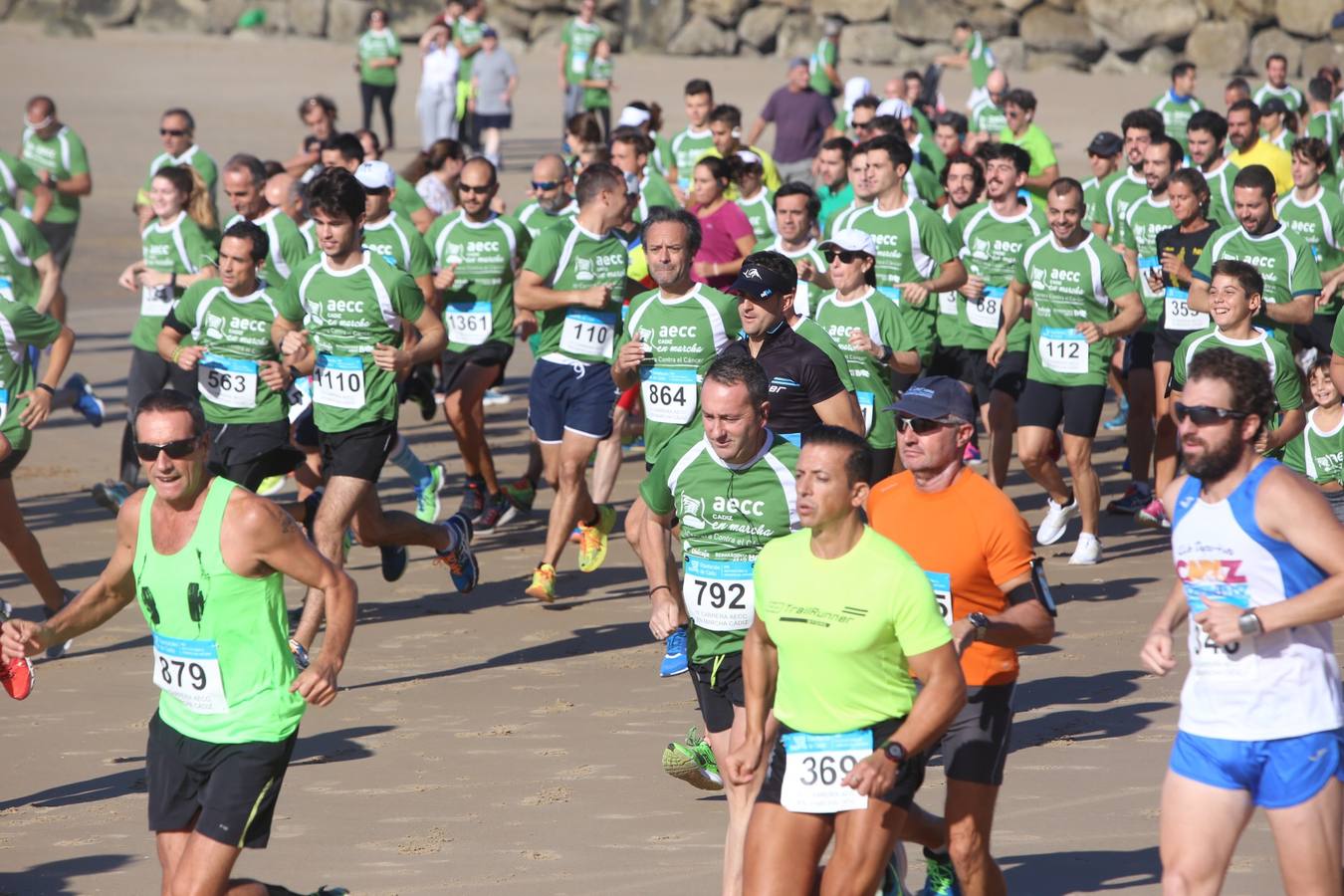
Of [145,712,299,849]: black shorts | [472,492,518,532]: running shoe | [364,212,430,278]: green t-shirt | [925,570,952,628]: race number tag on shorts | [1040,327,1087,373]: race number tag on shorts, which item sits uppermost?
[364,212,430,278]: green t-shirt

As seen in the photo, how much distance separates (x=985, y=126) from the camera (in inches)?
821

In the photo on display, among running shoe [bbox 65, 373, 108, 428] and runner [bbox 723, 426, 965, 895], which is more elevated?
runner [bbox 723, 426, 965, 895]

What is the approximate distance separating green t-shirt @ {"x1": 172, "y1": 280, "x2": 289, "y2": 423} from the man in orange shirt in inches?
178

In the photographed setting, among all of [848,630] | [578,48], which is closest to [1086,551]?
[848,630]

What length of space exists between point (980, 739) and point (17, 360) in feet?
17.7

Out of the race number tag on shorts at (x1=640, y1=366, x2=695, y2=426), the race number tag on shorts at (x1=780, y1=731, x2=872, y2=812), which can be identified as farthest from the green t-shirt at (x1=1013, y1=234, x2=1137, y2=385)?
the race number tag on shorts at (x1=780, y1=731, x2=872, y2=812)

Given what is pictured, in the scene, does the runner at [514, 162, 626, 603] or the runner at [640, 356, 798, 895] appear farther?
the runner at [514, 162, 626, 603]

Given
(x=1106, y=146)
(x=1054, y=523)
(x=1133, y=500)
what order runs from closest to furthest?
(x=1054, y=523) < (x=1133, y=500) < (x=1106, y=146)

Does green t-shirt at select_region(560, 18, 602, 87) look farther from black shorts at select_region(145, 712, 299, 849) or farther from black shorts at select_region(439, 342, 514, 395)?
black shorts at select_region(145, 712, 299, 849)

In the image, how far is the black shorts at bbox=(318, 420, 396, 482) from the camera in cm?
912

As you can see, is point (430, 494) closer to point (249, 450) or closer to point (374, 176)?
point (374, 176)

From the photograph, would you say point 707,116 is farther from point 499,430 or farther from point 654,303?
point 654,303

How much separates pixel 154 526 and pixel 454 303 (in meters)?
6.60

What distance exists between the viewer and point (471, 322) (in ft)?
39.0
